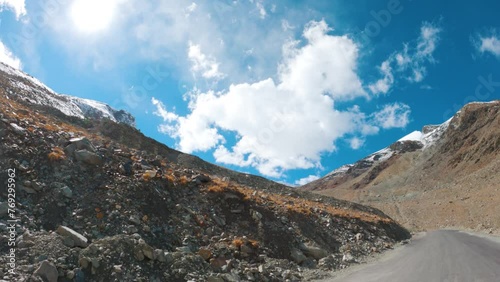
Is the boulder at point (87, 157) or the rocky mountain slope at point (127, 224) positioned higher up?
the boulder at point (87, 157)

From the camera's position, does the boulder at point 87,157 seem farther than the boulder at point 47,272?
Yes

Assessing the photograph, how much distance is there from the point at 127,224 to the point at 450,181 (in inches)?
4879

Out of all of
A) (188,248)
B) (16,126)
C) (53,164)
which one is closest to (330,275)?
(188,248)

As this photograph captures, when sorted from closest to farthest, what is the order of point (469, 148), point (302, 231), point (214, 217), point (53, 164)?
1. point (53, 164)
2. point (214, 217)
3. point (302, 231)
4. point (469, 148)

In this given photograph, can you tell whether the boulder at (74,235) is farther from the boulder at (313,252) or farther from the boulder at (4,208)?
the boulder at (313,252)

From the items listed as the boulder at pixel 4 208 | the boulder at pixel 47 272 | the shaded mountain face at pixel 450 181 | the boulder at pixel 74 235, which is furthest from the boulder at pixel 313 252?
the shaded mountain face at pixel 450 181

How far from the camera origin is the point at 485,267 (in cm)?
1303

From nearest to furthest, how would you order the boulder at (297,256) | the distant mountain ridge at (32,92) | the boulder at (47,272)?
1. the boulder at (47,272)
2. the boulder at (297,256)
3. the distant mountain ridge at (32,92)

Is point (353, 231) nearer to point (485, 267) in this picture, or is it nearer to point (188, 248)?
point (485, 267)

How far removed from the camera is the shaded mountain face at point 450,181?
58844 mm

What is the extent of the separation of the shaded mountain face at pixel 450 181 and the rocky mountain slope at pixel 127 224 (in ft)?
114

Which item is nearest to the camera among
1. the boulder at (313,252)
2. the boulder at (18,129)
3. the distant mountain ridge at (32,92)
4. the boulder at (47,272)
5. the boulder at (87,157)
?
the boulder at (47,272)

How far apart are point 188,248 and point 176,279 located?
2243 millimetres

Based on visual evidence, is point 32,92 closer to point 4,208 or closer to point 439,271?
point 4,208
